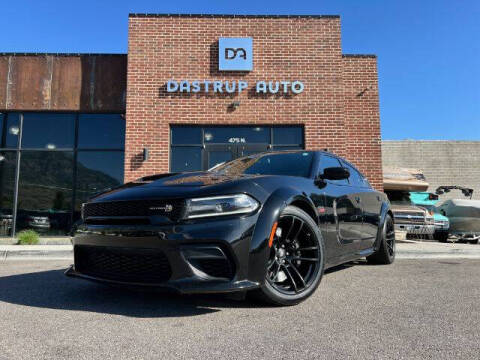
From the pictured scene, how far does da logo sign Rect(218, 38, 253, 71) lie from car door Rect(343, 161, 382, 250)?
18.8ft

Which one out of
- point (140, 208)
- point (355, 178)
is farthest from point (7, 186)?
point (355, 178)

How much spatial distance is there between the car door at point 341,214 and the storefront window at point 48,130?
27.7 ft

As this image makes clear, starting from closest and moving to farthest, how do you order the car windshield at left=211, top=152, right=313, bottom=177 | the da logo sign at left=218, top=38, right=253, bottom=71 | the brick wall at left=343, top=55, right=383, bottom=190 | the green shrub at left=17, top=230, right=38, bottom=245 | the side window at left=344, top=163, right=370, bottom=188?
the car windshield at left=211, top=152, right=313, bottom=177 < the side window at left=344, top=163, right=370, bottom=188 < the green shrub at left=17, top=230, right=38, bottom=245 < the da logo sign at left=218, top=38, right=253, bottom=71 < the brick wall at left=343, top=55, right=383, bottom=190

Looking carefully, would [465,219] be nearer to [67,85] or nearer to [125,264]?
[125,264]

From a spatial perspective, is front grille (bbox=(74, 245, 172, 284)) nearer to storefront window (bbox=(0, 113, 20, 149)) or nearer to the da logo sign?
the da logo sign

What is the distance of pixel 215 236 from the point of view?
2316 mm

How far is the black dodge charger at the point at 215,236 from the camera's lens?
2.32m

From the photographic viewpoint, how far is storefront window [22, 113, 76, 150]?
10.2 m

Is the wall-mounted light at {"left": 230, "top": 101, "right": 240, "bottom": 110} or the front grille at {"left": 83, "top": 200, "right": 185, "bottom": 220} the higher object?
the wall-mounted light at {"left": 230, "top": 101, "right": 240, "bottom": 110}

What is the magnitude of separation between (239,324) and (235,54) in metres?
8.35

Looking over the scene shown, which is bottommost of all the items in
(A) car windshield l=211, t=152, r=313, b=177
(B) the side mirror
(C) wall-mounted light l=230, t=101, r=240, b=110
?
(B) the side mirror

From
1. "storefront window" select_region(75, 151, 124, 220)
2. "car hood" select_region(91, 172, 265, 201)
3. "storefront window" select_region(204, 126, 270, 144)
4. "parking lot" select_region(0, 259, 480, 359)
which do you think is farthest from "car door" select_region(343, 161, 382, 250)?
"storefront window" select_region(75, 151, 124, 220)

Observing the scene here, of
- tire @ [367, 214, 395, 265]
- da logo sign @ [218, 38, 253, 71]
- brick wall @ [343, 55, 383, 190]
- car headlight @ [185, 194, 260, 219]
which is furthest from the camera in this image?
brick wall @ [343, 55, 383, 190]

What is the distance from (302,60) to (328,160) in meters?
6.39
